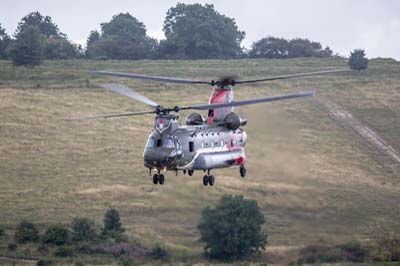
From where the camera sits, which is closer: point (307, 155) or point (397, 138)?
point (307, 155)

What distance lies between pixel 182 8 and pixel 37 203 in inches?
3212

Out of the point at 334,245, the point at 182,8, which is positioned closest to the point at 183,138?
the point at 334,245

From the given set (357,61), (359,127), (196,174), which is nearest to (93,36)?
(357,61)

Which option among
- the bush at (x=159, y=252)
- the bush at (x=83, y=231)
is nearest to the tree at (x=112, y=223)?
the bush at (x=83, y=231)

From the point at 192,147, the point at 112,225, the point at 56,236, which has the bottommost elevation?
the point at 56,236

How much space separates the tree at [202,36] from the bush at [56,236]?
2903 inches

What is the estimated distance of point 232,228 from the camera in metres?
72.7

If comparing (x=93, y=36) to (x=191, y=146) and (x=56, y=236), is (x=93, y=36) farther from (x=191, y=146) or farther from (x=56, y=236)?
(x=191, y=146)

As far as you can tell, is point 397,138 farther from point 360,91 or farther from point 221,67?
point 221,67

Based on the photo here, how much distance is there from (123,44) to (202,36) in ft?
34.5

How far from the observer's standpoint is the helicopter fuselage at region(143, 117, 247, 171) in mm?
45625

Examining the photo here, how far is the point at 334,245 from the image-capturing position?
63.1 m

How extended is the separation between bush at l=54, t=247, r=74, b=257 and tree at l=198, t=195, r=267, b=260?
27.0 feet

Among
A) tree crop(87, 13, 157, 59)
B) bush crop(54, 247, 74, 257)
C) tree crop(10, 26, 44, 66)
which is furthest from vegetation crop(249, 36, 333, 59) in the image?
bush crop(54, 247, 74, 257)
